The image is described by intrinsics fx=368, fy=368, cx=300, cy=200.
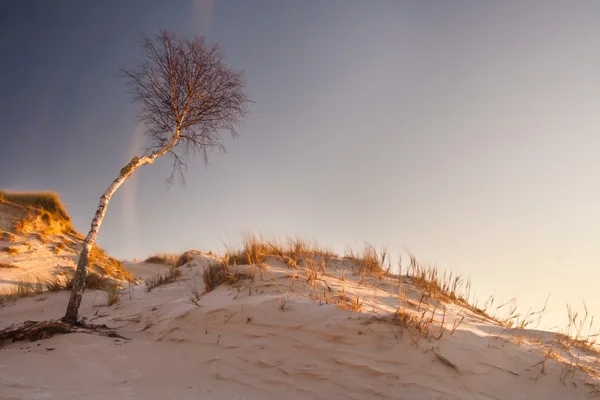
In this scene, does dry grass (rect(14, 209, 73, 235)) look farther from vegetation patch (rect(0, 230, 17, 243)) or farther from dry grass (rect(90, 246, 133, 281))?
dry grass (rect(90, 246, 133, 281))

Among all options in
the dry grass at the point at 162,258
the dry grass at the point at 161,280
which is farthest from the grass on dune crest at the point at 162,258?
the dry grass at the point at 161,280

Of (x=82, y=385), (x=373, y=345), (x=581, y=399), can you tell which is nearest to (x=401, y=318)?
(x=373, y=345)

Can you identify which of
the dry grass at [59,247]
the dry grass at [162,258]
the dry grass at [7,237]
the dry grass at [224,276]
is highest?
the dry grass at [224,276]

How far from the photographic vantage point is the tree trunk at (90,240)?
20.6 ft

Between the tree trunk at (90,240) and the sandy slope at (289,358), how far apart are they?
3.57 feet

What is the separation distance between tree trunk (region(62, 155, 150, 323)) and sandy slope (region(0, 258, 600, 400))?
1.09 m

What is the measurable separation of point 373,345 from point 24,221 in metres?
18.2

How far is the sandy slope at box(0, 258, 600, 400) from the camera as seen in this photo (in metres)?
3.58

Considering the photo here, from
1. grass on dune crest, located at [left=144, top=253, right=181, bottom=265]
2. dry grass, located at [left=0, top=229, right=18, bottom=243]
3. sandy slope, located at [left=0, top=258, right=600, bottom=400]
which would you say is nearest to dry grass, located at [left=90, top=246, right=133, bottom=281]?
dry grass, located at [left=0, top=229, right=18, bottom=243]

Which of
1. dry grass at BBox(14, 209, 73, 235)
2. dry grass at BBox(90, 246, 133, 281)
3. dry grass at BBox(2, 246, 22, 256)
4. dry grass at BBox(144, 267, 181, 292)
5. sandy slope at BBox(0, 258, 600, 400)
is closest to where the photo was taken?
sandy slope at BBox(0, 258, 600, 400)

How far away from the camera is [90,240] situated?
6664mm

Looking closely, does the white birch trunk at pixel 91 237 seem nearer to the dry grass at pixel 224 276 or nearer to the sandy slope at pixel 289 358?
the sandy slope at pixel 289 358

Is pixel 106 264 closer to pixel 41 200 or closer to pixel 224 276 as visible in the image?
pixel 41 200

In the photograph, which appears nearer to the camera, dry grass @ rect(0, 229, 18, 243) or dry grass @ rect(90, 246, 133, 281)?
dry grass @ rect(0, 229, 18, 243)
